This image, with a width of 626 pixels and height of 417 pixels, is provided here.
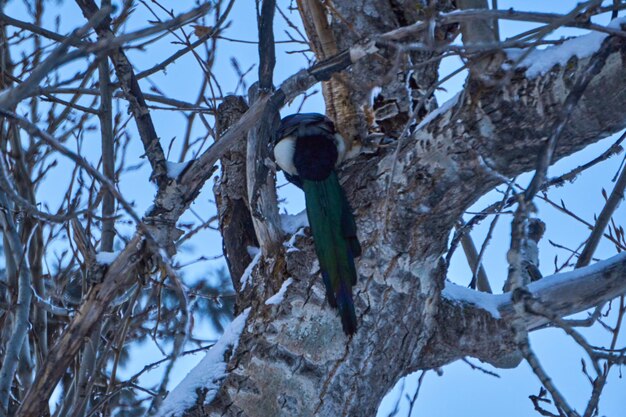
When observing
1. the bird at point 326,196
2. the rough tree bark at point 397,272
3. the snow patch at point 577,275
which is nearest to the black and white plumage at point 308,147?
the bird at point 326,196

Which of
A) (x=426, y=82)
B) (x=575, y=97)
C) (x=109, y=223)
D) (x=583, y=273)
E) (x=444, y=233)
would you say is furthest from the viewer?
(x=109, y=223)

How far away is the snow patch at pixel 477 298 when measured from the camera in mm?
2648

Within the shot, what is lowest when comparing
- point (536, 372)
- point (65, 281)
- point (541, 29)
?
point (536, 372)

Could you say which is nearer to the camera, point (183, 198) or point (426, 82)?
point (183, 198)

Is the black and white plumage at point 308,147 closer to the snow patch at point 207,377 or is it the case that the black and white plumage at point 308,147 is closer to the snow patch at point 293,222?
the snow patch at point 293,222

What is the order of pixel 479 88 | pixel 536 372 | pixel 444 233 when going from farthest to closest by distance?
pixel 444 233 < pixel 479 88 < pixel 536 372

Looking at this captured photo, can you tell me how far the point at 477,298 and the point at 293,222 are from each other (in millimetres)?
628

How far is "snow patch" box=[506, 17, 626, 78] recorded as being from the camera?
2.15 metres

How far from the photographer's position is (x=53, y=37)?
335 cm

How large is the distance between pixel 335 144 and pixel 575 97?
3.17 feet

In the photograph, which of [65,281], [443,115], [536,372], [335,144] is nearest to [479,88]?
[443,115]

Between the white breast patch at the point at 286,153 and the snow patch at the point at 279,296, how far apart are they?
416 mm

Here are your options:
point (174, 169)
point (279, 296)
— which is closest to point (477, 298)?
point (279, 296)

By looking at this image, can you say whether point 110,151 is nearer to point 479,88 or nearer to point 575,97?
point 479,88
